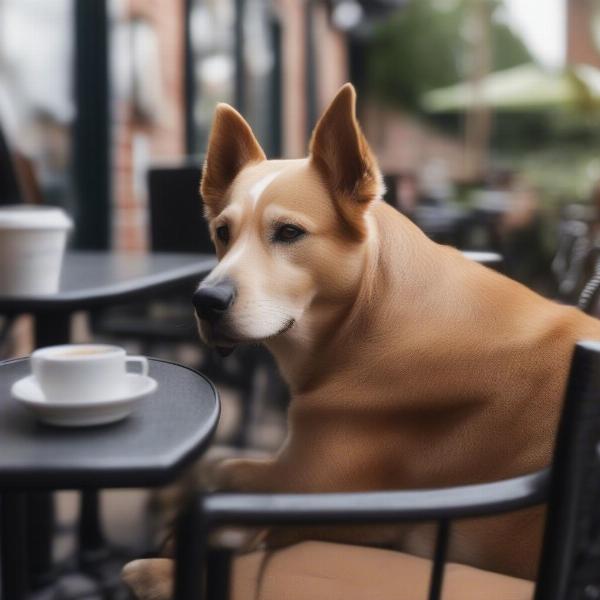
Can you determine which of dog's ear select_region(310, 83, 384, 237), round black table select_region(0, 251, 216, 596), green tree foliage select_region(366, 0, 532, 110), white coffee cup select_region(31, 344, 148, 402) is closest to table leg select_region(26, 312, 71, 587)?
round black table select_region(0, 251, 216, 596)

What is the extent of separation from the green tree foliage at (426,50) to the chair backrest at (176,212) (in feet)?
47.9

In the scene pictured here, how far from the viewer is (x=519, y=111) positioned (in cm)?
1694

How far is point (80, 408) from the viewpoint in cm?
85

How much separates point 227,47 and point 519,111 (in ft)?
42.2

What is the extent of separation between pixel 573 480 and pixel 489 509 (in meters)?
0.08

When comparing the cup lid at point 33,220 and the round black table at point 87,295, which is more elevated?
the cup lid at point 33,220

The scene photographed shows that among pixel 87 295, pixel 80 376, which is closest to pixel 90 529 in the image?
pixel 87 295

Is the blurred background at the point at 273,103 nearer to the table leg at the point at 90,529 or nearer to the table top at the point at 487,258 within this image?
the table top at the point at 487,258

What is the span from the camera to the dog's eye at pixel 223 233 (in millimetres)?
1340

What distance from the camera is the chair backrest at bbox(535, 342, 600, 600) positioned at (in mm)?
737

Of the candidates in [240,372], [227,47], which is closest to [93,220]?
[240,372]

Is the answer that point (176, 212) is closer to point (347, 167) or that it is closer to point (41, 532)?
point (41, 532)

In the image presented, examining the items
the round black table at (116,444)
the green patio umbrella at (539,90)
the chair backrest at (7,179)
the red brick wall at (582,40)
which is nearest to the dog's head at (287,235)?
the round black table at (116,444)

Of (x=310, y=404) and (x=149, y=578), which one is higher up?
(x=310, y=404)
